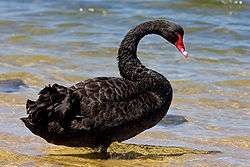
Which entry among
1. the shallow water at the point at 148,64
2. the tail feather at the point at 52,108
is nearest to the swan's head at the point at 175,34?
the shallow water at the point at 148,64

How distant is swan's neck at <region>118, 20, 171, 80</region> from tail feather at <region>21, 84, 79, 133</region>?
2.55 feet

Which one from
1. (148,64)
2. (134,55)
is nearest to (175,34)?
(134,55)

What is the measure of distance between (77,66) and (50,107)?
166 inches

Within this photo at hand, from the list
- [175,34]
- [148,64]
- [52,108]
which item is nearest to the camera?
[52,108]

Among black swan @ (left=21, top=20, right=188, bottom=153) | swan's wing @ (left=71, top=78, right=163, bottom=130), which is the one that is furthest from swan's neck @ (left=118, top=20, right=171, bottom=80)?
swan's wing @ (left=71, top=78, right=163, bottom=130)

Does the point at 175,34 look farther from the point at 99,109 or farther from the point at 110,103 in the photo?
the point at 99,109

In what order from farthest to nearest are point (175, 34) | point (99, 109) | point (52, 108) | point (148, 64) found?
point (148, 64) → point (175, 34) → point (99, 109) → point (52, 108)

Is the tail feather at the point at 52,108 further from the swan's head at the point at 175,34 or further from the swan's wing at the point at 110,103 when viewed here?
the swan's head at the point at 175,34

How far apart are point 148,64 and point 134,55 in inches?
144

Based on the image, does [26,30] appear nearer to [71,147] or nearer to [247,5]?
[247,5]

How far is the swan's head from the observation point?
6.21 metres

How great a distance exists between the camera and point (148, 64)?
9953mm

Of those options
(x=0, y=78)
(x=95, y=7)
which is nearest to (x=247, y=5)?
(x=95, y=7)

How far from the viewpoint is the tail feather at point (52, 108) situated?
543cm
